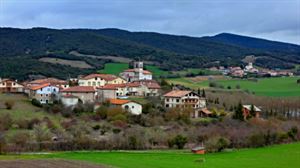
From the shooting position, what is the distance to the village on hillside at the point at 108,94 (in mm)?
70125

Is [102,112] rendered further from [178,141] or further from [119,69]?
[119,69]

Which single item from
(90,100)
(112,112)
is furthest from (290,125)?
(90,100)

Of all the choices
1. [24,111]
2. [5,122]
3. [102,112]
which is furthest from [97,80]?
[5,122]

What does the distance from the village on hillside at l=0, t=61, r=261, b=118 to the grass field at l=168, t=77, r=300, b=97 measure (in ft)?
53.7

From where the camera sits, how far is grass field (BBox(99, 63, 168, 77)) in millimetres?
112188

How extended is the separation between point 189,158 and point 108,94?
34.4 metres

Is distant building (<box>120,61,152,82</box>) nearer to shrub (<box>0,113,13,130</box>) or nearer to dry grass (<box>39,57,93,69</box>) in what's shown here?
dry grass (<box>39,57,93,69</box>)

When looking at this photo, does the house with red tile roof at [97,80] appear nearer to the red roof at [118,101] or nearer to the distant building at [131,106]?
the red roof at [118,101]

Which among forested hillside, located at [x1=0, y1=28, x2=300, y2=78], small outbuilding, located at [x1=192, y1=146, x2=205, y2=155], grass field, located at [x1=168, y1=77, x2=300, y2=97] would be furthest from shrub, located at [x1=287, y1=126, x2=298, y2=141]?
forested hillside, located at [x1=0, y1=28, x2=300, y2=78]

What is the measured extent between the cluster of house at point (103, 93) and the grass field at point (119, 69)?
27740 mm

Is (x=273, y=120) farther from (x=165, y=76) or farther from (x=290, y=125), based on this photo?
(x=165, y=76)

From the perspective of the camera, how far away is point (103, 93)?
77.0 metres

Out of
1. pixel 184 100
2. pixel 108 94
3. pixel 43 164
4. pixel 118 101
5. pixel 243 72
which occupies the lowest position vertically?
pixel 43 164

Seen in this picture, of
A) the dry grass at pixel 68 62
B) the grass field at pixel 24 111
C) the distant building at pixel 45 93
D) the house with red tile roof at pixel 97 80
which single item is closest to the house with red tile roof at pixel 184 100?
the house with red tile roof at pixel 97 80
